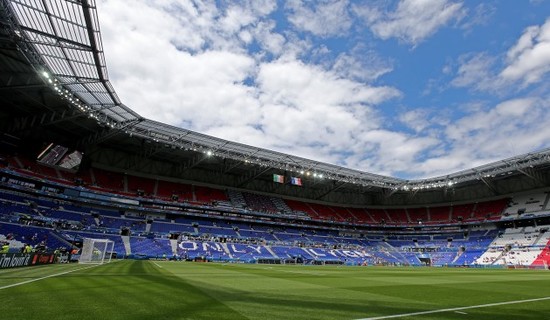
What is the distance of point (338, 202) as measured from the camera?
75875 mm

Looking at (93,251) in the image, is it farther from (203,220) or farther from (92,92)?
(203,220)

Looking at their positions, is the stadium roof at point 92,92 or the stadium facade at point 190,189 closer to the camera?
the stadium roof at point 92,92

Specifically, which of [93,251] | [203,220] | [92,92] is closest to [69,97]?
[92,92]

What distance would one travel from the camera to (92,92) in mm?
31031

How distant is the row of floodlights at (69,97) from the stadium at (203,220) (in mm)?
258

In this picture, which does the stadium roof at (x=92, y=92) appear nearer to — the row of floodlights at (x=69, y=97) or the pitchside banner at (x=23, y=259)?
the row of floodlights at (x=69, y=97)

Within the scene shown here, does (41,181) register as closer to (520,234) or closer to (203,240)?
(203,240)

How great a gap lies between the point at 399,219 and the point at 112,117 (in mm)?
65856

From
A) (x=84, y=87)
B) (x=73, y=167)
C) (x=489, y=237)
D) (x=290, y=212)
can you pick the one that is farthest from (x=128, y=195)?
(x=489, y=237)

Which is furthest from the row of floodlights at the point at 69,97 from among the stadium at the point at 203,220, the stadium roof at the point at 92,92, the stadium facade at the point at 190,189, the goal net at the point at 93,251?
the goal net at the point at 93,251

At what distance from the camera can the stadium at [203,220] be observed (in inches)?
330

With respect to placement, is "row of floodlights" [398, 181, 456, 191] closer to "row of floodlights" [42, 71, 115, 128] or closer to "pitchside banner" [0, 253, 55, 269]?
"row of floodlights" [42, 71, 115, 128]

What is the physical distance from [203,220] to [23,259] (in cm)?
3655

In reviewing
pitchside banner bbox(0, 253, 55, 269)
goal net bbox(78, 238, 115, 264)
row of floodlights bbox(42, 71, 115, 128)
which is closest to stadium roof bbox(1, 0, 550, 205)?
row of floodlights bbox(42, 71, 115, 128)
